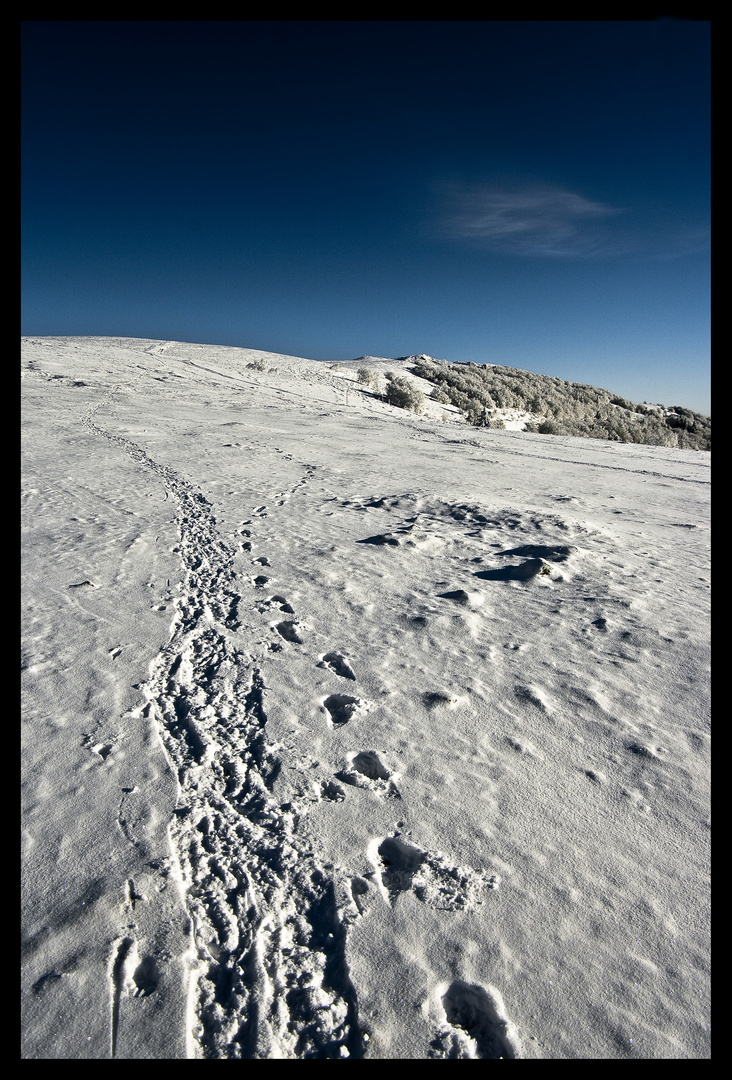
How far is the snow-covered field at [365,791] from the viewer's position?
4.22 ft

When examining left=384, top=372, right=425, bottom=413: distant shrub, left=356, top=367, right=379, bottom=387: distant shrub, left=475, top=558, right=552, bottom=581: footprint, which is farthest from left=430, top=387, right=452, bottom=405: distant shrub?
left=475, top=558, right=552, bottom=581: footprint

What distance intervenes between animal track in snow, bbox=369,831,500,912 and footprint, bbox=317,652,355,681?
36.7 inches

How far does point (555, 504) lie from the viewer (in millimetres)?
5406

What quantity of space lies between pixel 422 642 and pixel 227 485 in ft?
12.5

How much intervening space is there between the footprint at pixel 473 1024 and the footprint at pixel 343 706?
1042 mm

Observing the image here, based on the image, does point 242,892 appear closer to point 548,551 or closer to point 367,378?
point 548,551

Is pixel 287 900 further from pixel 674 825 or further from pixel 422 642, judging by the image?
pixel 422 642

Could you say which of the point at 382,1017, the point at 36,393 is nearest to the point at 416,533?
the point at 382,1017

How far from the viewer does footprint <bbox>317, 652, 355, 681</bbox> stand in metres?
2.58

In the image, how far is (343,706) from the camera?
236 centimetres

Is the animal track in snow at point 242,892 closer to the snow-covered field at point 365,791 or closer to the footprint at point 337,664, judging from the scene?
the snow-covered field at point 365,791

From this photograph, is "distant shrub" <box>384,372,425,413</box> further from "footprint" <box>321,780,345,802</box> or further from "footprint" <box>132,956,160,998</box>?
"footprint" <box>132,956,160,998</box>

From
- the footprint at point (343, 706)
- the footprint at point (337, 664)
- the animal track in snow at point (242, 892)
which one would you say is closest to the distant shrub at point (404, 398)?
the footprint at point (337, 664)

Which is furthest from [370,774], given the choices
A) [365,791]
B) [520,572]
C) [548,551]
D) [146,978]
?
[548,551]
